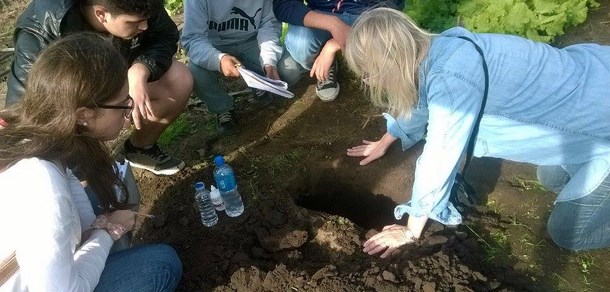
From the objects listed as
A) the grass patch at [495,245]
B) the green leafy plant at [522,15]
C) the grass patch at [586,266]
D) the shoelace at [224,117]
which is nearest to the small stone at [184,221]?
the shoelace at [224,117]

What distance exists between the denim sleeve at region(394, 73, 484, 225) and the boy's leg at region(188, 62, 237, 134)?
191cm

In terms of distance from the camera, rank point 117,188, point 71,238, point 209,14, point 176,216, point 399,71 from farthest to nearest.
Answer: point 209,14 → point 176,216 → point 117,188 → point 399,71 → point 71,238

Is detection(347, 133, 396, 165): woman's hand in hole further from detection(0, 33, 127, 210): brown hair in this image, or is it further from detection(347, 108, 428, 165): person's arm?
detection(0, 33, 127, 210): brown hair

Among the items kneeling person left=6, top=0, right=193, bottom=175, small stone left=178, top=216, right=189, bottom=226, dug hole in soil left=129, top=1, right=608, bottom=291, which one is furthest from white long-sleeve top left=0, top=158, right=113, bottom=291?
small stone left=178, top=216, right=189, bottom=226

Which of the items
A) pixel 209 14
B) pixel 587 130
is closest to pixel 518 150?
pixel 587 130

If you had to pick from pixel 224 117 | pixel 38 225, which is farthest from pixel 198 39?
pixel 38 225

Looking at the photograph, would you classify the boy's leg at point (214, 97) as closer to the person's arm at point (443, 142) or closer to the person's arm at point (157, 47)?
the person's arm at point (157, 47)

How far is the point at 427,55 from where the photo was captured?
2309 mm

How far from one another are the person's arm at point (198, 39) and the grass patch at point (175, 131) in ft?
2.02

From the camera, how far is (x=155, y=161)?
3.54 metres

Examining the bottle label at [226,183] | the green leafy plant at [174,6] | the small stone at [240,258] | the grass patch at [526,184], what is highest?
the grass patch at [526,184]

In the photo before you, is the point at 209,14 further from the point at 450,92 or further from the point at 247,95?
the point at 450,92

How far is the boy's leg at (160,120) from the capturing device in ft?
11.0

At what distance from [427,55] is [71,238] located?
5.58 feet
